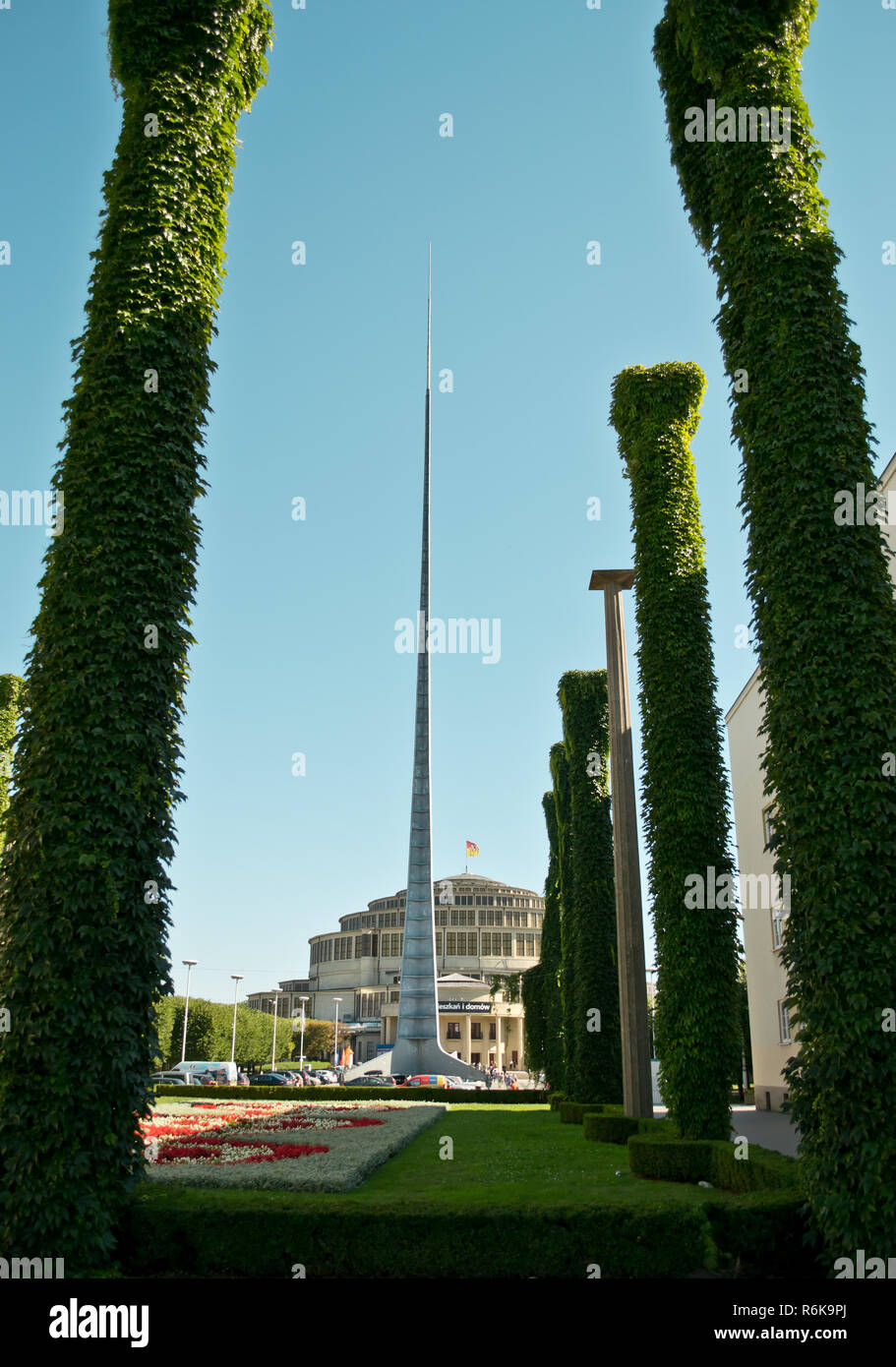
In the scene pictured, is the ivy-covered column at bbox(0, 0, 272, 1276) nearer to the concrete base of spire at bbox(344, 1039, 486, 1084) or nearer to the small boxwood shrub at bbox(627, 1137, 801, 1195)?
the small boxwood shrub at bbox(627, 1137, 801, 1195)

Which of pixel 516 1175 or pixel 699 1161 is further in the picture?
pixel 516 1175

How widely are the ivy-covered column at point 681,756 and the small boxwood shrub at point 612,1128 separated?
335 centimetres

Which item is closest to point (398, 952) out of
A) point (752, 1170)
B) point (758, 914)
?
point (758, 914)

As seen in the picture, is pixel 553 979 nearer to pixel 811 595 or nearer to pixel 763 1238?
pixel 763 1238

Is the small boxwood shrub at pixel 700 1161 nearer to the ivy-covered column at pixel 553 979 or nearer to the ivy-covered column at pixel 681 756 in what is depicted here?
the ivy-covered column at pixel 681 756

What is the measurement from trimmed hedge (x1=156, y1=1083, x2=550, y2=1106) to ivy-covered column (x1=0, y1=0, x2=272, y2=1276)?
32337 mm

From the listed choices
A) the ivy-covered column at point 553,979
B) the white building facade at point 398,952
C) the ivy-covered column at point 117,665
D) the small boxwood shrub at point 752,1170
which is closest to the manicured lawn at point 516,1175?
the small boxwood shrub at point 752,1170

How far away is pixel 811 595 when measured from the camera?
936 cm

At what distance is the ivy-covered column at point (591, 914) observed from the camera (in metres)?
22.5

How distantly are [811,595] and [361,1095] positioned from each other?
35426 mm

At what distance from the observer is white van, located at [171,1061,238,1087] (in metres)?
49.0
